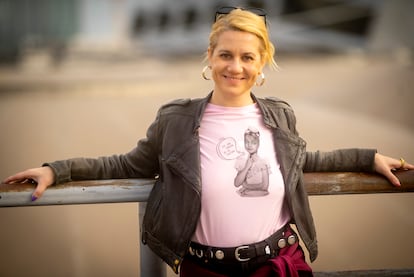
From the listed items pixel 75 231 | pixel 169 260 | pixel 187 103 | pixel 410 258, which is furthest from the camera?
pixel 75 231

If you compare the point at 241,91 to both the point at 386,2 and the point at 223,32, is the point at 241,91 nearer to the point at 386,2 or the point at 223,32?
the point at 223,32

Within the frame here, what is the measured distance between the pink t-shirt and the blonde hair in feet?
0.84

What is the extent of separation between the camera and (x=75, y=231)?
5578mm

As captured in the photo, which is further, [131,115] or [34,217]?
[131,115]

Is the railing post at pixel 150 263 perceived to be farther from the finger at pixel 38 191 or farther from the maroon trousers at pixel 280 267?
the finger at pixel 38 191

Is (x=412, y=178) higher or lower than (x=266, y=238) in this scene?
higher

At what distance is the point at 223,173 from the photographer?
6.36 ft

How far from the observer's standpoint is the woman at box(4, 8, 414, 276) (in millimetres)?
1901

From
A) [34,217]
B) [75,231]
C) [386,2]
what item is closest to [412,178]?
[75,231]

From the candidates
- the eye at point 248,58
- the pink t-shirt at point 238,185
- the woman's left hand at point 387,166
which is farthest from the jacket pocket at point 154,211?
the woman's left hand at point 387,166

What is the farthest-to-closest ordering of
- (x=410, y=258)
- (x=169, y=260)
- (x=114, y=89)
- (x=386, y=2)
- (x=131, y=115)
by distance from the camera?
(x=386, y=2) < (x=114, y=89) < (x=131, y=115) < (x=410, y=258) < (x=169, y=260)

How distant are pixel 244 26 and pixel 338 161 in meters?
0.60

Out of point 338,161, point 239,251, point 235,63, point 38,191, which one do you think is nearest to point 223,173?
point 239,251

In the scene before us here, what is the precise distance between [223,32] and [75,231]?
4021 mm
